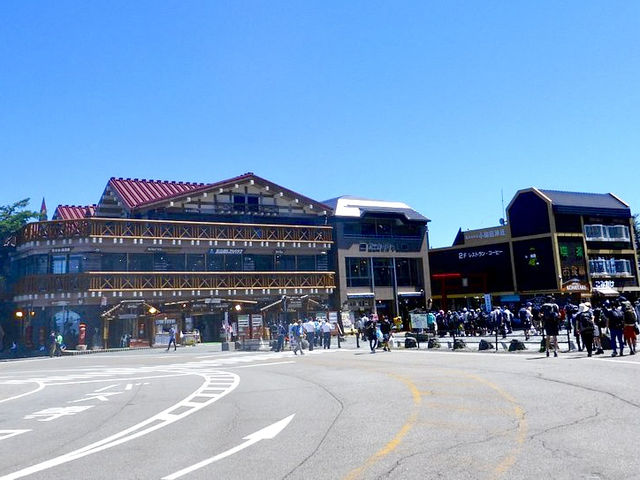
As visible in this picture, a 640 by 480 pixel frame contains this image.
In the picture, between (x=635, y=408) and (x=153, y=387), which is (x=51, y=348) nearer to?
(x=153, y=387)

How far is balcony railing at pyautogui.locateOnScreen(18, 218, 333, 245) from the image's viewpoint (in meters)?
39.0

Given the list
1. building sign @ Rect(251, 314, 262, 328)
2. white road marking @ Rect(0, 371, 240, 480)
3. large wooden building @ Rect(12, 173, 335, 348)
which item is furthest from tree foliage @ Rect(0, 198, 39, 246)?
white road marking @ Rect(0, 371, 240, 480)

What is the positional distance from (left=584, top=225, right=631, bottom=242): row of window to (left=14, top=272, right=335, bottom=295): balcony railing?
24720mm

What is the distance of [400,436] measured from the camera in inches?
304

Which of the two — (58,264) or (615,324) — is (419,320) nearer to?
(615,324)

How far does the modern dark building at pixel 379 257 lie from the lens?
51.5 m

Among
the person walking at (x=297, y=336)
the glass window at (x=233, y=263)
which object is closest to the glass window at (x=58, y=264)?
the glass window at (x=233, y=263)

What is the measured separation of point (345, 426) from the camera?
8.65 m

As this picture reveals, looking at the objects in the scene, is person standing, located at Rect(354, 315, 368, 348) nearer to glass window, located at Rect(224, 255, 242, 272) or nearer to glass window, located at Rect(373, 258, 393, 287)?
glass window, located at Rect(224, 255, 242, 272)

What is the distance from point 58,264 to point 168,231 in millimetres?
7622

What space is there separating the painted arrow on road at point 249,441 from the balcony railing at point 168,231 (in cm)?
3325

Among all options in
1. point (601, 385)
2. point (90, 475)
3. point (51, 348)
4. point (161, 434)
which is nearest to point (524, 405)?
point (601, 385)

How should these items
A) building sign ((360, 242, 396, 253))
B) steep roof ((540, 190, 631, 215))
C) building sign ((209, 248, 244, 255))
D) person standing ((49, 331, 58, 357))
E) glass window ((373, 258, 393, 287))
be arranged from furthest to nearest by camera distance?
steep roof ((540, 190, 631, 215)), glass window ((373, 258, 393, 287)), building sign ((360, 242, 396, 253)), building sign ((209, 248, 244, 255)), person standing ((49, 331, 58, 357))

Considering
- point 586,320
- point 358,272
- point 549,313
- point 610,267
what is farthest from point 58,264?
point 610,267
